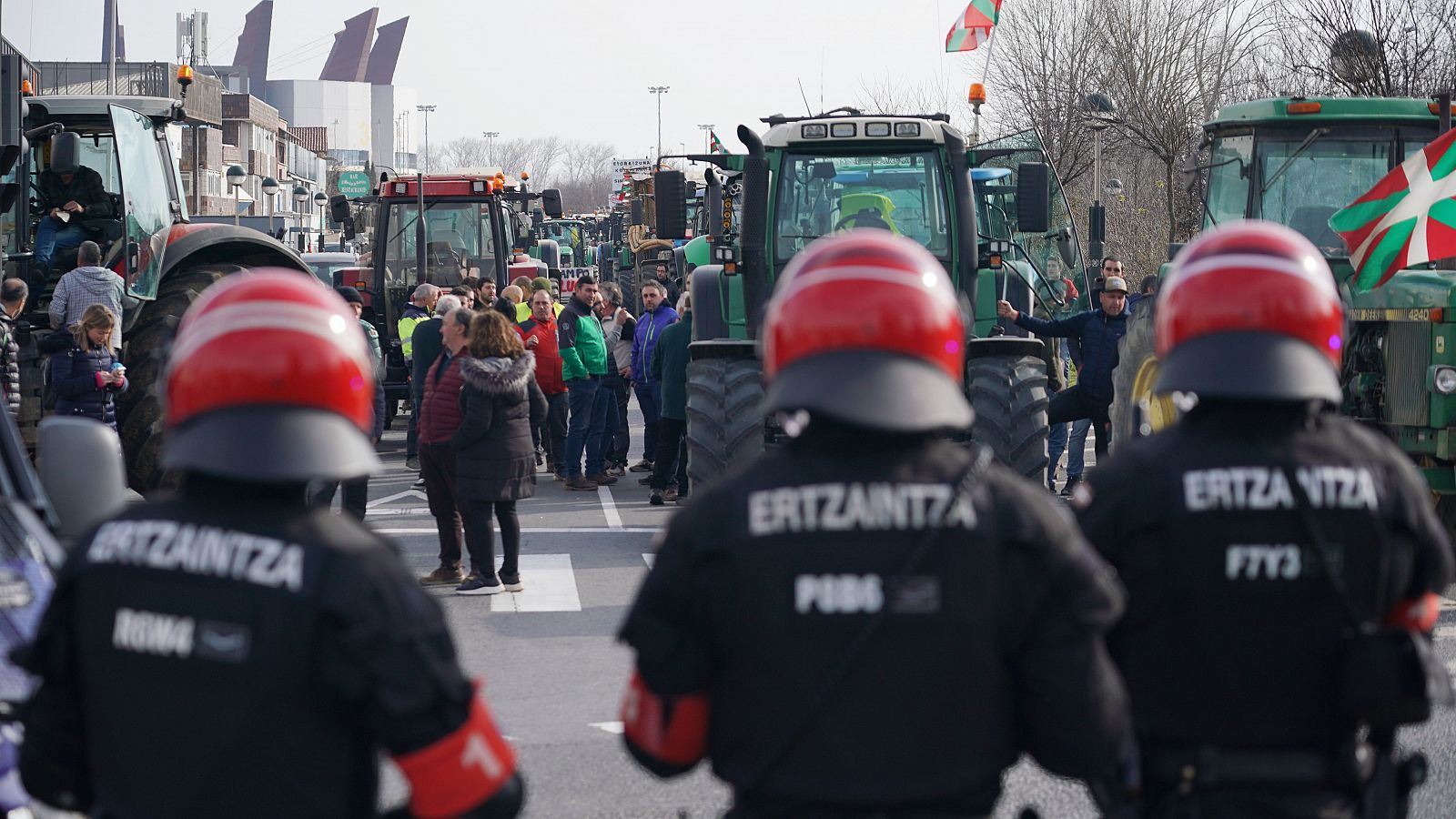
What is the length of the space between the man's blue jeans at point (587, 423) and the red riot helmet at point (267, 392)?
1184 centimetres

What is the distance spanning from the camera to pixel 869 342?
2.88 metres

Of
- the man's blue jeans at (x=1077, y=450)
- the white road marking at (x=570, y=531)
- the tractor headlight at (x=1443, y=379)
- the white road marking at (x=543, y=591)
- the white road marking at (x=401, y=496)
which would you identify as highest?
the tractor headlight at (x=1443, y=379)

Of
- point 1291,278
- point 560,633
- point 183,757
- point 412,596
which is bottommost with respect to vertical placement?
point 560,633

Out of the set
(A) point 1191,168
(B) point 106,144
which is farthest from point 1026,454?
(B) point 106,144

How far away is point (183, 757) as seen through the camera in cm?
267

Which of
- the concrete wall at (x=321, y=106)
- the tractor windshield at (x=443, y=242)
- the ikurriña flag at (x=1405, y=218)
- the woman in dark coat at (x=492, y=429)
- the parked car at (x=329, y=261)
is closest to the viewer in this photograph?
the woman in dark coat at (x=492, y=429)

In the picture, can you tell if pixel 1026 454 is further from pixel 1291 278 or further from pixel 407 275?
pixel 407 275

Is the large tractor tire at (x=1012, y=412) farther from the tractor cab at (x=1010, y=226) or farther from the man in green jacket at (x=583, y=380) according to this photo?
the man in green jacket at (x=583, y=380)

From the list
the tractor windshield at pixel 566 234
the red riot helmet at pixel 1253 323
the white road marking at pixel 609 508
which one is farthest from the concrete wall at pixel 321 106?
the red riot helmet at pixel 1253 323

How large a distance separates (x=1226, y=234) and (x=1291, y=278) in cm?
20

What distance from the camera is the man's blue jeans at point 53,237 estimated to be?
509 inches

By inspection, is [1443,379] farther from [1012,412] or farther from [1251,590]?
[1251,590]

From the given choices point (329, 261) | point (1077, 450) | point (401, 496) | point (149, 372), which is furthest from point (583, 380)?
point (329, 261)

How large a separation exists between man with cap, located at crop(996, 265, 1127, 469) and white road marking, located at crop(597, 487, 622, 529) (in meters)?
3.18
